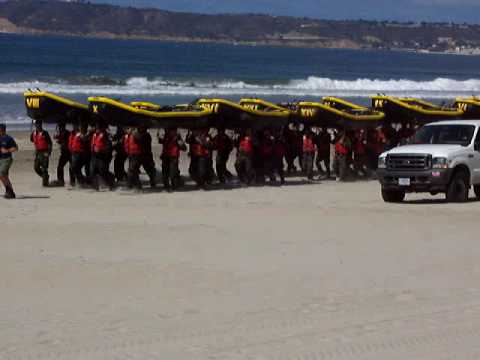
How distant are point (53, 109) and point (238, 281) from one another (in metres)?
12.3

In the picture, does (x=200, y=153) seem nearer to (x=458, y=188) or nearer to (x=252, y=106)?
(x=252, y=106)

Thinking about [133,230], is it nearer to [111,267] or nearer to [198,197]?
[111,267]

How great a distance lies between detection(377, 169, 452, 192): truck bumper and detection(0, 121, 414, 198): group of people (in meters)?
4.45

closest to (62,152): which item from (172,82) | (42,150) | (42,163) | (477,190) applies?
(42,163)

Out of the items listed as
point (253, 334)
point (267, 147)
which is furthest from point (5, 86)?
point (253, 334)

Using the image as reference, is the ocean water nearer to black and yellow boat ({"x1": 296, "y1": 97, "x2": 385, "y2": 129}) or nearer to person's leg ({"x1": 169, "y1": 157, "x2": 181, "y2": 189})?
black and yellow boat ({"x1": 296, "y1": 97, "x2": 385, "y2": 129})

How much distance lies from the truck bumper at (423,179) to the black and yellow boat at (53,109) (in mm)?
6860

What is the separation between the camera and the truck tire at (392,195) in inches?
776

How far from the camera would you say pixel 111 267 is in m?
11.9

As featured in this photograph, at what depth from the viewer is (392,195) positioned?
19.8m

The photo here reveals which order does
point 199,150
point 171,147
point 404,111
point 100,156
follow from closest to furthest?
point 100,156
point 171,147
point 199,150
point 404,111

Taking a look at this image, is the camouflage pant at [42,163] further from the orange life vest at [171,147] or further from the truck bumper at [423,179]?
the truck bumper at [423,179]

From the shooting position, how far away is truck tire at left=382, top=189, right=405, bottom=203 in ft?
64.7

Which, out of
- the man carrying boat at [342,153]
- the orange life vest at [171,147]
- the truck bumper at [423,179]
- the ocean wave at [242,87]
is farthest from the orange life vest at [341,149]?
the ocean wave at [242,87]
